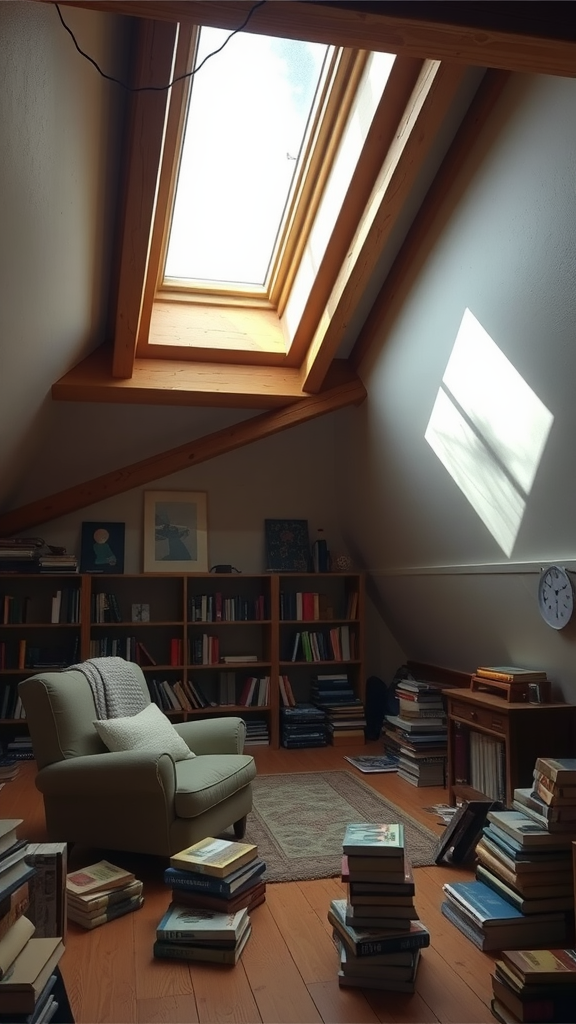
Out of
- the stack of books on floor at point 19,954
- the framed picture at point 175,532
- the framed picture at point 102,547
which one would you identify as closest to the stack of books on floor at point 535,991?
the stack of books on floor at point 19,954

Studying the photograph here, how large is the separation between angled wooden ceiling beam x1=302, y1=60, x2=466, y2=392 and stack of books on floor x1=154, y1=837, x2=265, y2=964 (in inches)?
120

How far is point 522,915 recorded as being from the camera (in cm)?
274

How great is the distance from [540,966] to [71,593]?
4.20 m

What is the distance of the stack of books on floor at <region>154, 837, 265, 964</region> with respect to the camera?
2621 millimetres

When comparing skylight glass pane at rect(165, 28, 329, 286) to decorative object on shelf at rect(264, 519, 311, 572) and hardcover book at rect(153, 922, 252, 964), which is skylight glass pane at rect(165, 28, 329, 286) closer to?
decorative object on shelf at rect(264, 519, 311, 572)

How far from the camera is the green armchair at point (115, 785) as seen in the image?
10.6 feet

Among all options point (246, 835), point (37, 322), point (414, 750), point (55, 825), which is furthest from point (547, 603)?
point (37, 322)

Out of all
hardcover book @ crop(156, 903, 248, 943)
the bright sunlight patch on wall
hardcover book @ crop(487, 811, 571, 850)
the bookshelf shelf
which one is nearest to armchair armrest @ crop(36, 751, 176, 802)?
hardcover book @ crop(156, 903, 248, 943)

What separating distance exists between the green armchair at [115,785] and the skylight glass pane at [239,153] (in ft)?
9.23

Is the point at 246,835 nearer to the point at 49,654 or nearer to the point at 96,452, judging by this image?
the point at 49,654

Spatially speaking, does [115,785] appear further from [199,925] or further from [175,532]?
[175,532]

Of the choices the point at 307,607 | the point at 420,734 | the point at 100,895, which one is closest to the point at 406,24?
the point at 100,895

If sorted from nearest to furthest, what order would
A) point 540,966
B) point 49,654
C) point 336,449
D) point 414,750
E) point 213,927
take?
point 540,966
point 213,927
point 414,750
point 49,654
point 336,449

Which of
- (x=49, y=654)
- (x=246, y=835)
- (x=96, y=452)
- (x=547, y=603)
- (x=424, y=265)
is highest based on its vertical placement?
(x=424, y=265)
